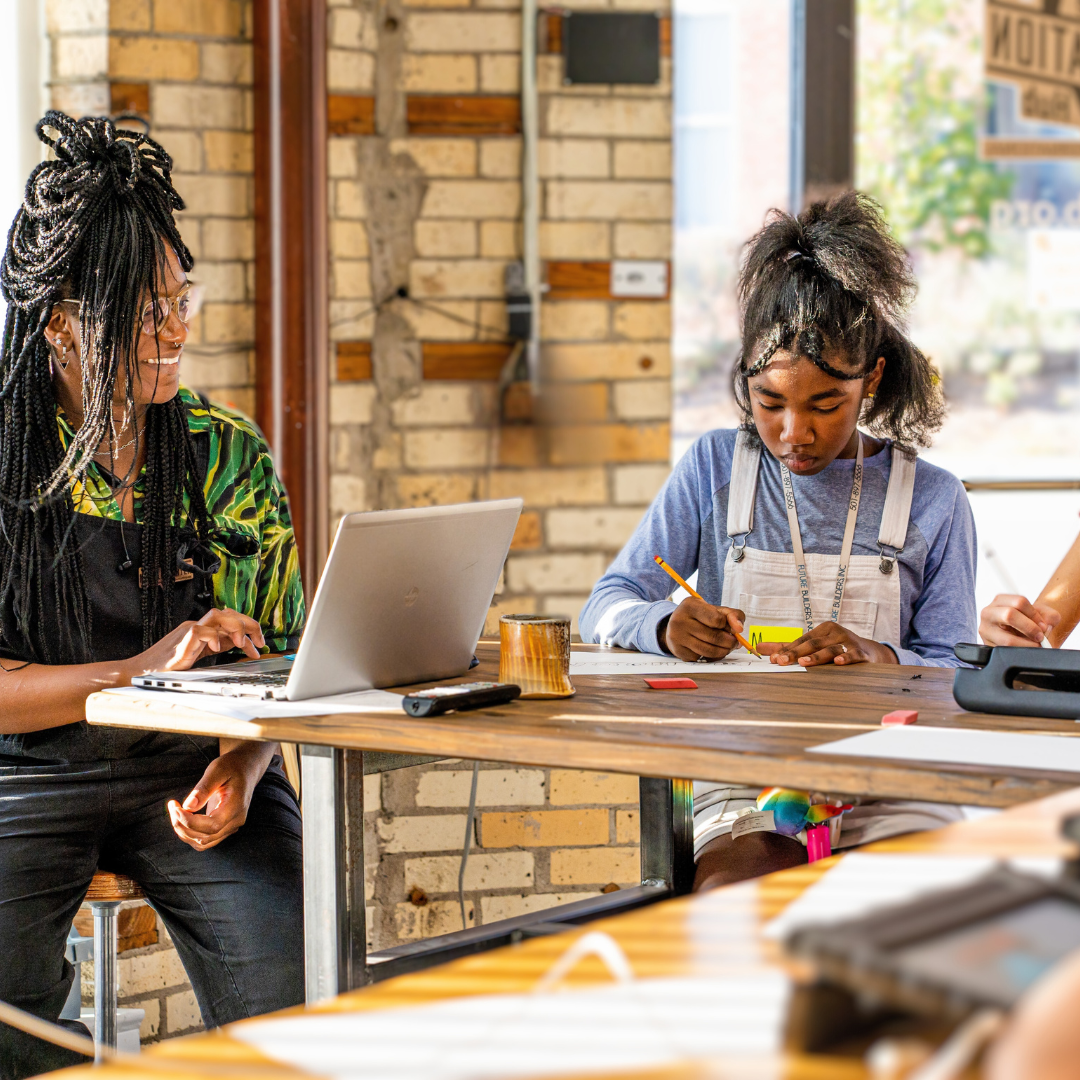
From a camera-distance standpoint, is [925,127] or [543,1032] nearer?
[543,1032]

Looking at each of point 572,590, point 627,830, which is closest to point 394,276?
point 572,590

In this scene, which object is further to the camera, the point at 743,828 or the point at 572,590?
the point at 572,590

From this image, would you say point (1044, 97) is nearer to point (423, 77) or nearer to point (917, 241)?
point (917, 241)

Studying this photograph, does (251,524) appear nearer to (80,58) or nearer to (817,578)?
(817,578)

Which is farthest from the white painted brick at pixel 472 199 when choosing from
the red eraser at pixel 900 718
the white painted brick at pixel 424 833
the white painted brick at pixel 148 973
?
the red eraser at pixel 900 718

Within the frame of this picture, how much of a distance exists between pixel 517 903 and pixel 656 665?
1.24 m

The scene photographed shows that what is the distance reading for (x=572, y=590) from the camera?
3014 mm

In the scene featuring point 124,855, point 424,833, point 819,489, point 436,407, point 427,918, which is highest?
point 436,407

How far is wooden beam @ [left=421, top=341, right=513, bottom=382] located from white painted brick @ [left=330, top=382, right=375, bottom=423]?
134 millimetres

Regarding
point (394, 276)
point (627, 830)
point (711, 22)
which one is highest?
point (711, 22)

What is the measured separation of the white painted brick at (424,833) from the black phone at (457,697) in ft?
4.27

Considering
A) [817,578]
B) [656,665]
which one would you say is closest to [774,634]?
[817,578]

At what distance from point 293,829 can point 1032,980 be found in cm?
150

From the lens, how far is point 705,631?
1.90 metres
